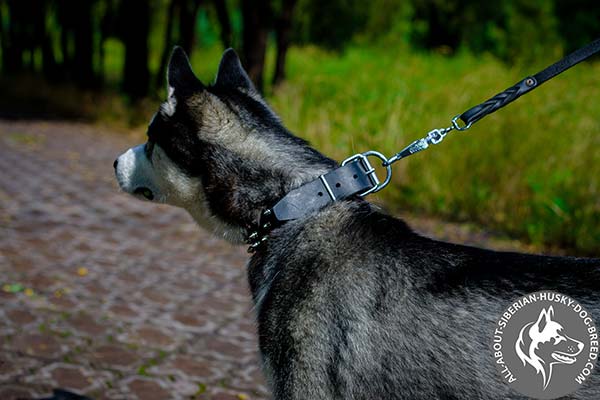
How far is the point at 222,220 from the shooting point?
3385 mm

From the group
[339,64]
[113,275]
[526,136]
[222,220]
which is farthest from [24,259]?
[339,64]

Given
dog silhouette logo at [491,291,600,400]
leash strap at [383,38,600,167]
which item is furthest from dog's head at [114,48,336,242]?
dog silhouette logo at [491,291,600,400]

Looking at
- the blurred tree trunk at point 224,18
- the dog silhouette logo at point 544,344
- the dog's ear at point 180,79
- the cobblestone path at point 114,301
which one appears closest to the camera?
the dog silhouette logo at point 544,344

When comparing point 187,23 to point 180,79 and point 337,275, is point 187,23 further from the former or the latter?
point 337,275

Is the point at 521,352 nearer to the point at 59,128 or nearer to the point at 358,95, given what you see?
the point at 358,95

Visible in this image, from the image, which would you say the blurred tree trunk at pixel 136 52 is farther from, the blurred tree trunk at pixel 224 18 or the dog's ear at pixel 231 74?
the dog's ear at pixel 231 74

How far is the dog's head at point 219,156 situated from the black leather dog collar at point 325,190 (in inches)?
4.8

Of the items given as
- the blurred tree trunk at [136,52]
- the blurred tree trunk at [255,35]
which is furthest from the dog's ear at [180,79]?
the blurred tree trunk at [136,52]

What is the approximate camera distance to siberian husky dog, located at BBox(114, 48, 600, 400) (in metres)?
2.63

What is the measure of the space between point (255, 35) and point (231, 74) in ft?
41.1

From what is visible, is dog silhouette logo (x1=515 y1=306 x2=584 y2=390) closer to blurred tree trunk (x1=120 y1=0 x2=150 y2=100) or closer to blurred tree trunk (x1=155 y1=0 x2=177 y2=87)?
blurred tree trunk (x1=120 y1=0 x2=150 y2=100)

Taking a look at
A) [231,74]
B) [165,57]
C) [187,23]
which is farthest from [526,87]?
[187,23]

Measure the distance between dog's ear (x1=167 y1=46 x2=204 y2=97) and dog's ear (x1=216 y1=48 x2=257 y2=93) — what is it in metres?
0.24

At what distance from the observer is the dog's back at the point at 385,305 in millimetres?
2615
